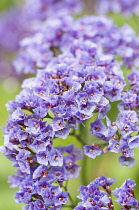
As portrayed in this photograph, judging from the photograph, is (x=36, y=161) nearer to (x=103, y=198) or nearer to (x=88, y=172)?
(x=103, y=198)

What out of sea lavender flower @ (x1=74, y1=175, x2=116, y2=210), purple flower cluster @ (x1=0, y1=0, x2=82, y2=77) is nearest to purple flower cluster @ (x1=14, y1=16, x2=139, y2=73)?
→ purple flower cluster @ (x1=0, y1=0, x2=82, y2=77)

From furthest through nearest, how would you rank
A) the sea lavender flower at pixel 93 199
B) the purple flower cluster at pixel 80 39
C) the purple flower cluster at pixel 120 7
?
the purple flower cluster at pixel 120 7 → the purple flower cluster at pixel 80 39 → the sea lavender flower at pixel 93 199

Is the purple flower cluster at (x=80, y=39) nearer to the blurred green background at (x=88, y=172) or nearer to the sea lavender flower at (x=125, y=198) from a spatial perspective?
the blurred green background at (x=88, y=172)

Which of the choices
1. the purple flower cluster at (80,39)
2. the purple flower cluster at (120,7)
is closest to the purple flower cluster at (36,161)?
the purple flower cluster at (80,39)

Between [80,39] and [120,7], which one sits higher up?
[120,7]

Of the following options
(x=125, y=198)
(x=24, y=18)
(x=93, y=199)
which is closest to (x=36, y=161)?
(x=93, y=199)

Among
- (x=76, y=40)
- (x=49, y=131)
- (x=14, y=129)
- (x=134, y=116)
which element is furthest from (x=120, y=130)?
(x=76, y=40)

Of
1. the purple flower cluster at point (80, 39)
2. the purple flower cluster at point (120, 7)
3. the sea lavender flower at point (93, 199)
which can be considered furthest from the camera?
the purple flower cluster at point (120, 7)

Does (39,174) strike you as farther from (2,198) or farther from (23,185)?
(2,198)
